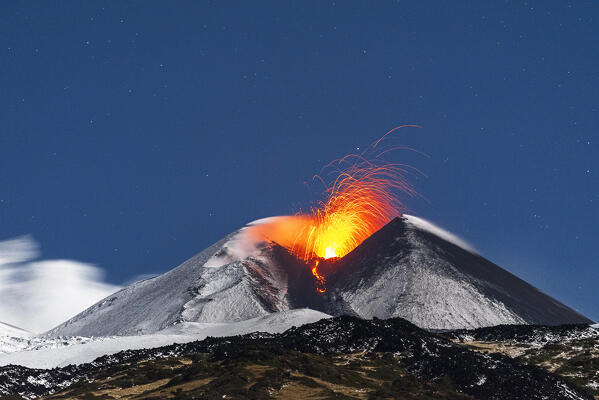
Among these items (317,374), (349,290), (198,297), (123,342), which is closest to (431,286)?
(349,290)

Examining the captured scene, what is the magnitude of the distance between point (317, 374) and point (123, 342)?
51069 mm

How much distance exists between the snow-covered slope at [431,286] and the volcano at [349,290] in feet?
0.84

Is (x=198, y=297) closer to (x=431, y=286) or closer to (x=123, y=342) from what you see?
(x=431, y=286)

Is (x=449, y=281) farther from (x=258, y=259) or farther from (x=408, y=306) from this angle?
(x=258, y=259)

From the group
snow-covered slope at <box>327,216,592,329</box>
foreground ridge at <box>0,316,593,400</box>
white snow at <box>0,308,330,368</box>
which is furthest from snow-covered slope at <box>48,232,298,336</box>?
foreground ridge at <box>0,316,593,400</box>

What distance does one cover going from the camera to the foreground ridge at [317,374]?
5406 centimetres

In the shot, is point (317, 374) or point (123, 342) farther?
point (123, 342)

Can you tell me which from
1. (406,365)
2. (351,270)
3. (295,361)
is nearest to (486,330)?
(406,365)

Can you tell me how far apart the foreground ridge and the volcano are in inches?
2687

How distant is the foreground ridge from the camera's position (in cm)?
5406

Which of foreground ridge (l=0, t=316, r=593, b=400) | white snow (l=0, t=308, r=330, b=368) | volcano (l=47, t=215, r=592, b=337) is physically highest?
volcano (l=47, t=215, r=592, b=337)

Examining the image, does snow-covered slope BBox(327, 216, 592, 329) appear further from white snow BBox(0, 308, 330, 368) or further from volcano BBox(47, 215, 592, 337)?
white snow BBox(0, 308, 330, 368)

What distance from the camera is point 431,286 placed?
15825 cm

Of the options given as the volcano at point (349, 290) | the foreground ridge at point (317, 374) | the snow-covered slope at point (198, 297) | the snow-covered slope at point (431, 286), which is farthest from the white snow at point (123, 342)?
the snow-covered slope at point (431, 286)
